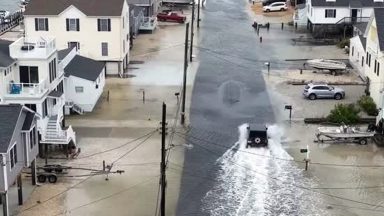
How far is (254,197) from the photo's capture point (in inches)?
1467

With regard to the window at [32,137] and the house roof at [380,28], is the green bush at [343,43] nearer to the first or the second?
the house roof at [380,28]

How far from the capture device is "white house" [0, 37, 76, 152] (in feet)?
135

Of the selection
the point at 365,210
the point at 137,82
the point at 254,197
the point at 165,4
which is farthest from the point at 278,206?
the point at 165,4

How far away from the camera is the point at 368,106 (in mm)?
50625

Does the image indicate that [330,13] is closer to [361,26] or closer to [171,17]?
[361,26]

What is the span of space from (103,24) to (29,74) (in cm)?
1872

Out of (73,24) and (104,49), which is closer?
(73,24)

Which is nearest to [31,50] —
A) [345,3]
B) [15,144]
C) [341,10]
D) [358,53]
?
[15,144]

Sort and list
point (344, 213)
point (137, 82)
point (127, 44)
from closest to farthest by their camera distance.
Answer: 1. point (344, 213)
2. point (137, 82)
3. point (127, 44)

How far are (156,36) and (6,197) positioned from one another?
4787 cm

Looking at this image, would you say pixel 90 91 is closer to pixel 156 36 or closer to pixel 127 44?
pixel 127 44

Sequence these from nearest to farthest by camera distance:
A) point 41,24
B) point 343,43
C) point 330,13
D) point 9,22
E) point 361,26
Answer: point 41,24
point 361,26
point 343,43
point 330,13
point 9,22

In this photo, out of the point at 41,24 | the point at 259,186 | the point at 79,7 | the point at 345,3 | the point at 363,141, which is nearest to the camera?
the point at 259,186

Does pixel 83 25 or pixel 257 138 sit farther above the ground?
pixel 83 25
